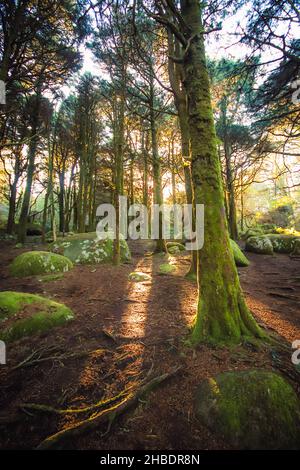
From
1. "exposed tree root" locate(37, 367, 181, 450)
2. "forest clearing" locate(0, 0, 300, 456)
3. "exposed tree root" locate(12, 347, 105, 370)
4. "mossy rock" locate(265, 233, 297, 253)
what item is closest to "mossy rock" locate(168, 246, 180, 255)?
"forest clearing" locate(0, 0, 300, 456)

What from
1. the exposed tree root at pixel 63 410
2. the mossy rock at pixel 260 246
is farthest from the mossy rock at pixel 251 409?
the mossy rock at pixel 260 246

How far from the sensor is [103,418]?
71.9 inches

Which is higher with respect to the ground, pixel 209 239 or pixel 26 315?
pixel 209 239

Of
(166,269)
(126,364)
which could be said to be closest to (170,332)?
(126,364)

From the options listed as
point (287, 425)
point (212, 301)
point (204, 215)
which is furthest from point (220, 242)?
point (287, 425)

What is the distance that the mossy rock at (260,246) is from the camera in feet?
38.1

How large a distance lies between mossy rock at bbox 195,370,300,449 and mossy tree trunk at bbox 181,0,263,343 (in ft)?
2.42

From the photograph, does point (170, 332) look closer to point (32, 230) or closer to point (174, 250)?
point (174, 250)

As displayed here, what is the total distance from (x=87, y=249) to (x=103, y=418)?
7698mm

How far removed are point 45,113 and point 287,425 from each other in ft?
54.9

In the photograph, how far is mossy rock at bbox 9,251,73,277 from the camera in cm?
670

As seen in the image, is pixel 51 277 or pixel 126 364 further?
pixel 51 277

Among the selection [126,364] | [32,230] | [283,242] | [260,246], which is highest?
[32,230]

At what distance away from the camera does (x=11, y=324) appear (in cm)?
321
